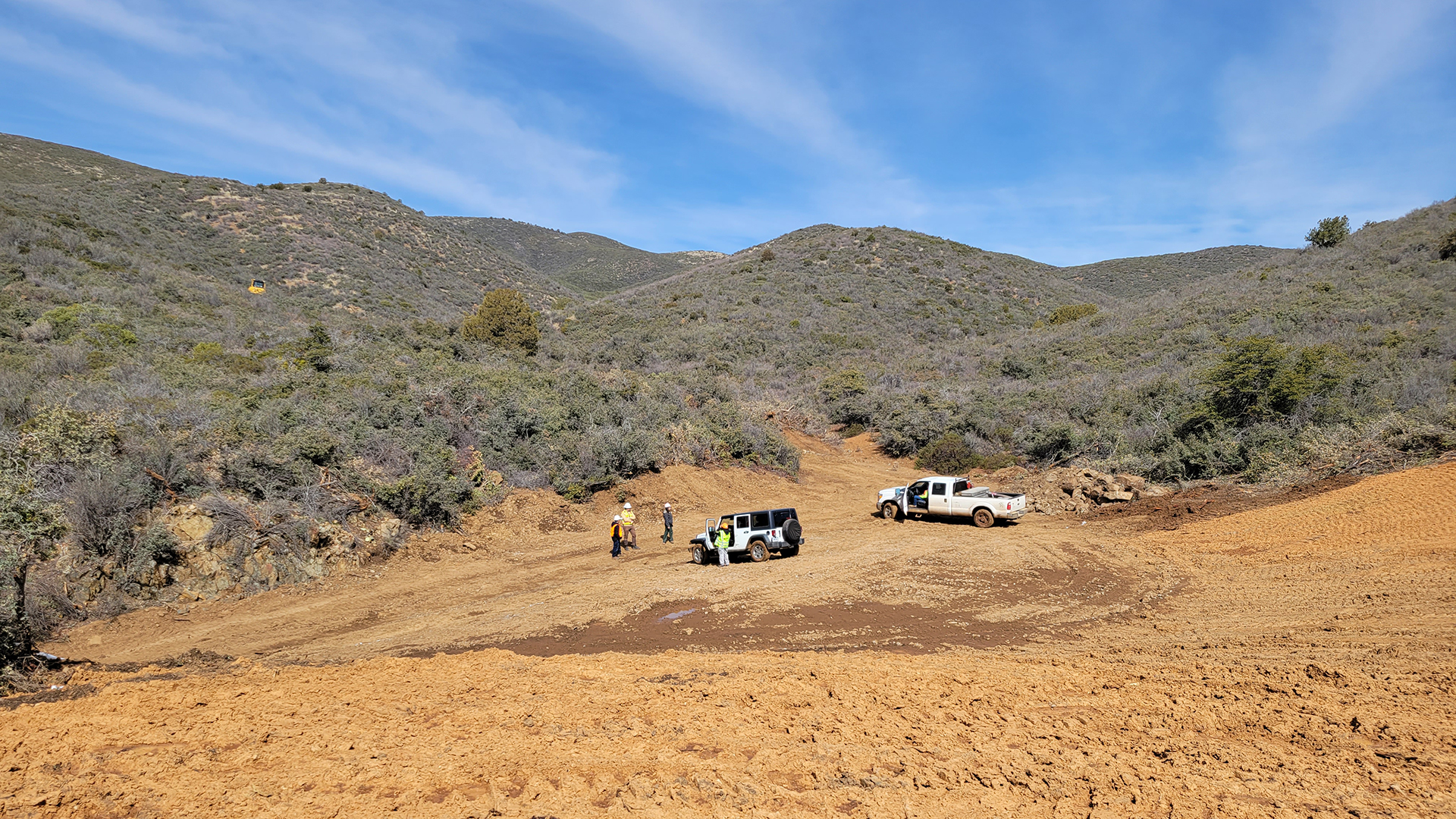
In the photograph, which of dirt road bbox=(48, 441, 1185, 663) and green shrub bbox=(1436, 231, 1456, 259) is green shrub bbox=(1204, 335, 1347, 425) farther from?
green shrub bbox=(1436, 231, 1456, 259)

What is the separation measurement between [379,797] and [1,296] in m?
28.4

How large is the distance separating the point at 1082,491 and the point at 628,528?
12.9 m

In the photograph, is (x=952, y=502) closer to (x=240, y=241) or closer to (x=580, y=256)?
(x=240, y=241)

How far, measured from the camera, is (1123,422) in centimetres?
2414

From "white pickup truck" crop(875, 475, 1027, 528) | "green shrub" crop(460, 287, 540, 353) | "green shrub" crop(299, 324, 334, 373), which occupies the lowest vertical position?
"white pickup truck" crop(875, 475, 1027, 528)

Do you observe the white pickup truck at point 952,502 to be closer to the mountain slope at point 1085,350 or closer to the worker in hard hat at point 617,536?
the mountain slope at point 1085,350

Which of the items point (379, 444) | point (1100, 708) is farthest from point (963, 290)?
point (1100, 708)

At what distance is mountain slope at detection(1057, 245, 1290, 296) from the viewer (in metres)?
74.8

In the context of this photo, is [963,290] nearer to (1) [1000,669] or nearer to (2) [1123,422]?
(2) [1123,422]

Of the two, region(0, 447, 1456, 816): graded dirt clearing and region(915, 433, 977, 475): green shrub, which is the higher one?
region(915, 433, 977, 475): green shrub

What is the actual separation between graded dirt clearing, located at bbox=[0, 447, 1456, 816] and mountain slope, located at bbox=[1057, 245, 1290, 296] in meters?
72.6

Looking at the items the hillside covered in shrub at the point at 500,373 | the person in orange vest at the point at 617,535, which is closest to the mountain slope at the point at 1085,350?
the hillside covered in shrub at the point at 500,373

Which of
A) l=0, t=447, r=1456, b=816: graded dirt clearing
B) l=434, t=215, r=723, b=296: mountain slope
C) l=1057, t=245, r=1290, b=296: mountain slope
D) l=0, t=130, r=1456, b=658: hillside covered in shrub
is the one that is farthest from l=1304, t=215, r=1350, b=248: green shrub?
l=434, t=215, r=723, b=296: mountain slope

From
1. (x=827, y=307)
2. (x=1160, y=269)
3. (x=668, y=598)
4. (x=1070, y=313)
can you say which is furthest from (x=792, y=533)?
(x=1160, y=269)
